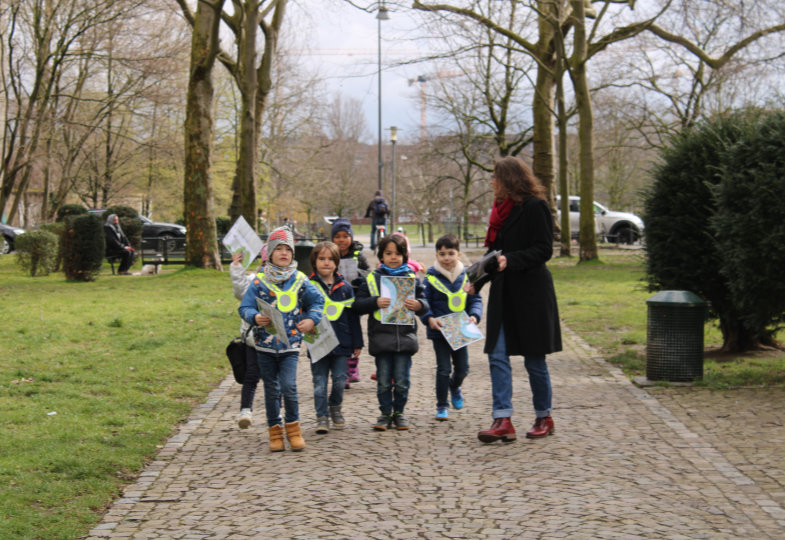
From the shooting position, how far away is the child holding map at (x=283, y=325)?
6094mm

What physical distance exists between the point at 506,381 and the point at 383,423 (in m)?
1.02

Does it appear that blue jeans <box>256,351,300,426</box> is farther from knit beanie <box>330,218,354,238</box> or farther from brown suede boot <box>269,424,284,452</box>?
knit beanie <box>330,218,354,238</box>

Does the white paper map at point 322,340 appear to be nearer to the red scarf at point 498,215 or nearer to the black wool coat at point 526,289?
the black wool coat at point 526,289

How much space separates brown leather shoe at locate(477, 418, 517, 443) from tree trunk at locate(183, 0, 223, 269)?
15789mm

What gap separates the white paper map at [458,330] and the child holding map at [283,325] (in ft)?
3.33

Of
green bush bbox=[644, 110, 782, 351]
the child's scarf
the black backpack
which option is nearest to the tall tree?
the black backpack

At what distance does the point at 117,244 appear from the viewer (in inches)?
870

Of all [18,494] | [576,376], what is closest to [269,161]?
[576,376]

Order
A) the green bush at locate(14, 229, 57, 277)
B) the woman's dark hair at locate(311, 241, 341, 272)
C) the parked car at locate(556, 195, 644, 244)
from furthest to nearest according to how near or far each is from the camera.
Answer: the parked car at locate(556, 195, 644, 244) → the green bush at locate(14, 229, 57, 277) → the woman's dark hair at locate(311, 241, 341, 272)

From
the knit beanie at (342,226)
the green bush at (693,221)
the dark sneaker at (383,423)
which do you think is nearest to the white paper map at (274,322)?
the dark sneaker at (383,423)

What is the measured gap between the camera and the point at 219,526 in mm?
4547

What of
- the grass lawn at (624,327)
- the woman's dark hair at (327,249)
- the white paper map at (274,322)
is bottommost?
the grass lawn at (624,327)

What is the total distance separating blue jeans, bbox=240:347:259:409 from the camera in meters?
6.61

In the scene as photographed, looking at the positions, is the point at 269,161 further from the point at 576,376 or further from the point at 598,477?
the point at 598,477
